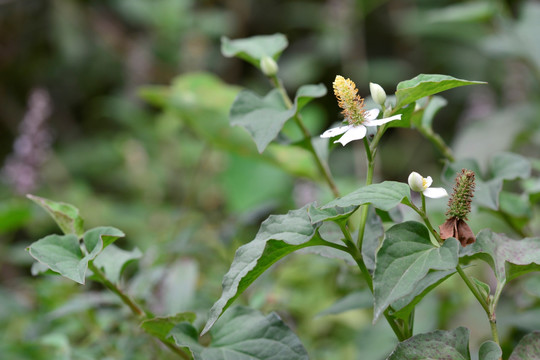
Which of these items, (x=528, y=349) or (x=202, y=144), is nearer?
(x=528, y=349)

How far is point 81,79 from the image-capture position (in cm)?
239

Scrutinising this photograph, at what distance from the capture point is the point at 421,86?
0.41 metres

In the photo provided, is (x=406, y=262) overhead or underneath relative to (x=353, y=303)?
overhead

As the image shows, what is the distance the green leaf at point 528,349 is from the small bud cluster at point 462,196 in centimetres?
10

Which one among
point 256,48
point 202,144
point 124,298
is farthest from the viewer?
point 202,144

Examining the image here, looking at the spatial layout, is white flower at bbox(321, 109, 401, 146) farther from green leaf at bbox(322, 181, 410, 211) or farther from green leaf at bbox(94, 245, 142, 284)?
green leaf at bbox(94, 245, 142, 284)

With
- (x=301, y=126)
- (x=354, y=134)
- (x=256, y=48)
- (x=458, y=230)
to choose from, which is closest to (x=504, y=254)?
(x=458, y=230)

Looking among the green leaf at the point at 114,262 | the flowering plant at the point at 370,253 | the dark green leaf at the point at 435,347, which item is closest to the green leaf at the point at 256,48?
the flowering plant at the point at 370,253

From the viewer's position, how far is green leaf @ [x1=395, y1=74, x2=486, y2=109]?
15.8 inches

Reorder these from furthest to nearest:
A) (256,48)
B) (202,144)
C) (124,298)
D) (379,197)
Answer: (202,144)
(256,48)
(124,298)
(379,197)

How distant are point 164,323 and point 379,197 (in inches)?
8.0

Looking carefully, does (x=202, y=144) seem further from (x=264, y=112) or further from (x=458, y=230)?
(x=458, y=230)

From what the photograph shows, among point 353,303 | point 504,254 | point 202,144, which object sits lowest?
point 202,144

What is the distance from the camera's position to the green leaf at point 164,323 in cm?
44
